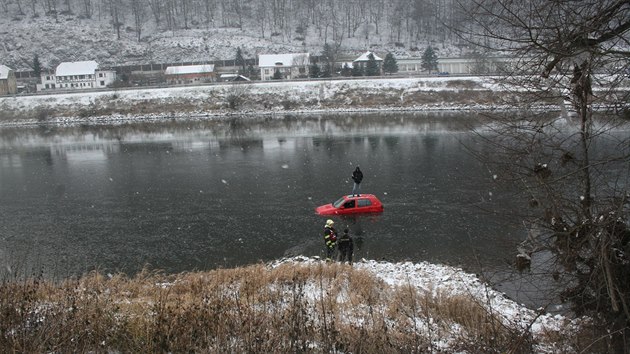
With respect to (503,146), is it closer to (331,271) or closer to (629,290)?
(629,290)

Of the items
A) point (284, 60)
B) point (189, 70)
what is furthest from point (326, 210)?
point (189, 70)

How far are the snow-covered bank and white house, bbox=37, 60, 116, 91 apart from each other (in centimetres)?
2243

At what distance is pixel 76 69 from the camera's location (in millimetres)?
99125

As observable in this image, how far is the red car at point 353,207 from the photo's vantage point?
61.3 ft

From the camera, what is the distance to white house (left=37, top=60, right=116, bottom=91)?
98.2 metres

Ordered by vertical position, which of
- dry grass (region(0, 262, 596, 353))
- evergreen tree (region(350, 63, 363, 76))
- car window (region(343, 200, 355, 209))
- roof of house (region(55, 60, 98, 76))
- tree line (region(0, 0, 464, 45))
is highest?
tree line (region(0, 0, 464, 45))

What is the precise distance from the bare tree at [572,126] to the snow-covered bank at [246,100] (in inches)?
2382

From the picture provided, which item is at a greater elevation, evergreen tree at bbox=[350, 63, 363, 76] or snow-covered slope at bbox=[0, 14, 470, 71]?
snow-covered slope at bbox=[0, 14, 470, 71]

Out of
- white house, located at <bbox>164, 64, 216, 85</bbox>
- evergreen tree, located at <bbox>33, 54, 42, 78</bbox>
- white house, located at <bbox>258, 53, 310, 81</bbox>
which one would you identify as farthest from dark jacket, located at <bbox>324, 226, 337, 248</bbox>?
evergreen tree, located at <bbox>33, 54, 42, 78</bbox>

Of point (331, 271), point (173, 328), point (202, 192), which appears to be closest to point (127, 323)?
point (173, 328)

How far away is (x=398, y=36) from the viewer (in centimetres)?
12712

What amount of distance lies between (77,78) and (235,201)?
307 ft

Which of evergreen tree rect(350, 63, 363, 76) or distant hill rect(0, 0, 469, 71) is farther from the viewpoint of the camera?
distant hill rect(0, 0, 469, 71)

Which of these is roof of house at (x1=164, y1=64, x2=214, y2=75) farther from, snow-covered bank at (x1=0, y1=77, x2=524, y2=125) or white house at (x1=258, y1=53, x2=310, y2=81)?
snow-covered bank at (x1=0, y1=77, x2=524, y2=125)
